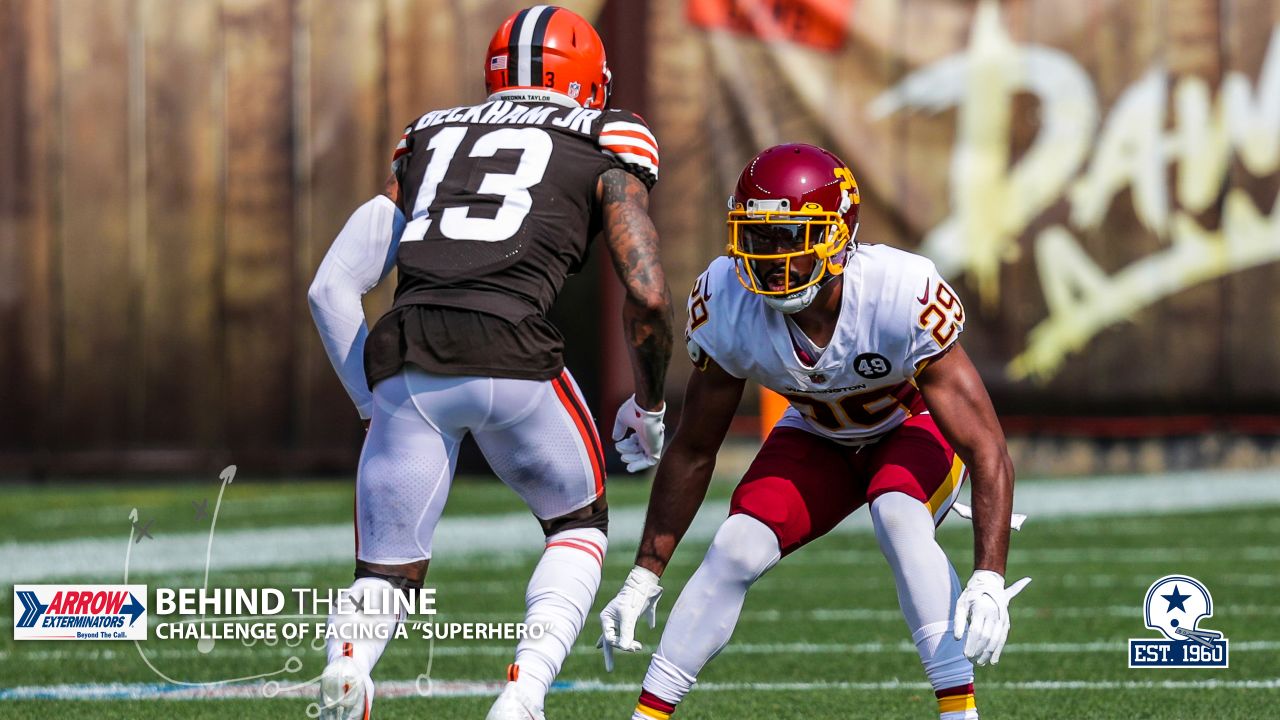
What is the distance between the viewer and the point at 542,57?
4270 millimetres

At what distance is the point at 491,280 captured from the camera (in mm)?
3965


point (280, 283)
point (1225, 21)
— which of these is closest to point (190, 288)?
point (280, 283)

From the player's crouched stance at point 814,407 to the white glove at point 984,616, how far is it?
0.08 feet

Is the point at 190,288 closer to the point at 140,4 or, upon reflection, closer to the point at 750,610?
the point at 140,4

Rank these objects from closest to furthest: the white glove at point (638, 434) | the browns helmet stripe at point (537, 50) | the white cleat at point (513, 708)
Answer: the white cleat at point (513, 708)
the white glove at point (638, 434)
the browns helmet stripe at point (537, 50)

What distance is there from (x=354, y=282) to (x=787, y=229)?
3.32 feet

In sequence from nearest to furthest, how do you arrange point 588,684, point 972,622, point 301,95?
1. point 972,622
2. point 588,684
3. point 301,95

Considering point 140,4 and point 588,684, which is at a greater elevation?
point 140,4

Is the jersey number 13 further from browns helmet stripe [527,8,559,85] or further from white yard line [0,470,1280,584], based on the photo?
white yard line [0,470,1280,584]

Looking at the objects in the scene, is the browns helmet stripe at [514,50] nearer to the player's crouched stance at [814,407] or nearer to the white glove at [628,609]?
the player's crouched stance at [814,407]

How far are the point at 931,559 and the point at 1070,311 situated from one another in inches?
310

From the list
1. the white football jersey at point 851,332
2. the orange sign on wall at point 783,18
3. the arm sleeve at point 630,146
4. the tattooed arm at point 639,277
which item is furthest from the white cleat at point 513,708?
the orange sign on wall at point 783,18

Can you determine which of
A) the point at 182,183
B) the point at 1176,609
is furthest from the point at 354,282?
the point at 182,183

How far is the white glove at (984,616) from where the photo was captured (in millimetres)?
3709
